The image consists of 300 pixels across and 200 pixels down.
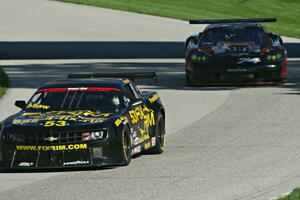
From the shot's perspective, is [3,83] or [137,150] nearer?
[137,150]

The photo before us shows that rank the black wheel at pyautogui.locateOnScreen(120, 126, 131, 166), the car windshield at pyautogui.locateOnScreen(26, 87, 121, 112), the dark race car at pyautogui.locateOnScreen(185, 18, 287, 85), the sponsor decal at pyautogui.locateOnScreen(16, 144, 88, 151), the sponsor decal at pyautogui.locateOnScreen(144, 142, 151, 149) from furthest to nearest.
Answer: the dark race car at pyautogui.locateOnScreen(185, 18, 287, 85), the sponsor decal at pyautogui.locateOnScreen(144, 142, 151, 149), the car windshield at pyautogui.locateOnScreen(26, 87, 121, 112), the black wheel at pyautogui.locateOnScreen(120, 126, 131, 166), the sponsor decal at pyautogui.locateOnScreen(16, 144, 88, 151)

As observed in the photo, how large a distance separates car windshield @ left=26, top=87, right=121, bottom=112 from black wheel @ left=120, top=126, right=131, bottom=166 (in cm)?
62

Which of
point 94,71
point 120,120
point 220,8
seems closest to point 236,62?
point 94,71

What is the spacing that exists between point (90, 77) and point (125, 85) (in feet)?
3.22

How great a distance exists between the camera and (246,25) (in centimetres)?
2852

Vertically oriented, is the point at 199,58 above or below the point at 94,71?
below

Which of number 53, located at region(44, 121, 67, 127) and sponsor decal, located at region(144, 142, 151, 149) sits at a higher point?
number 53, located at region(44, 121, 67, 127)

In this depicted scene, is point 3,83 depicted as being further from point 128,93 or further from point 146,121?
point 146,121

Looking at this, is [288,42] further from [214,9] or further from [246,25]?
[246,25]

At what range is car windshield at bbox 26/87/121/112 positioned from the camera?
15906mm

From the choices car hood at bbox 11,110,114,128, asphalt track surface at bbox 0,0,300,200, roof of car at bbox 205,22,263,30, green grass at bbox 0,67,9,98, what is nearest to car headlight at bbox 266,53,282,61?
asphalt track surface at bbox 0,0,300,200

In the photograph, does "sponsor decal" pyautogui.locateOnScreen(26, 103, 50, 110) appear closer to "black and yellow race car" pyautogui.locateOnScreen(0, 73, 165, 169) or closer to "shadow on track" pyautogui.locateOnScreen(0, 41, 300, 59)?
"black and yellow race car" pyautogui.locateOnScreen(0, 73, 165, 169)

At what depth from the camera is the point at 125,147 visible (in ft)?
49.8

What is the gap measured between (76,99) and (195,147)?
2111mm
